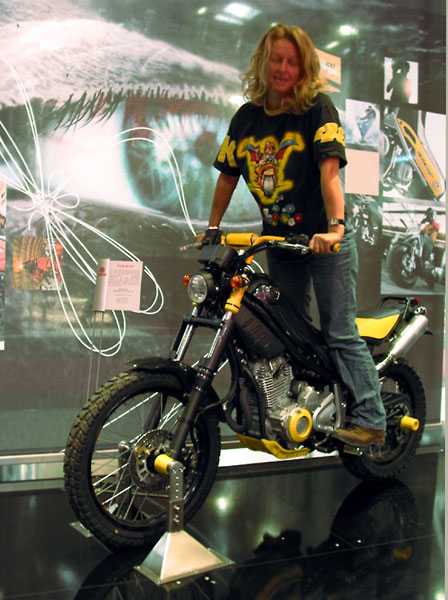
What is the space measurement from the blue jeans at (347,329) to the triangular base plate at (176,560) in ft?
3.02

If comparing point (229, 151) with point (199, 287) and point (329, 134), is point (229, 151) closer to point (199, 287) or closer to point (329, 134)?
point (329, 134)

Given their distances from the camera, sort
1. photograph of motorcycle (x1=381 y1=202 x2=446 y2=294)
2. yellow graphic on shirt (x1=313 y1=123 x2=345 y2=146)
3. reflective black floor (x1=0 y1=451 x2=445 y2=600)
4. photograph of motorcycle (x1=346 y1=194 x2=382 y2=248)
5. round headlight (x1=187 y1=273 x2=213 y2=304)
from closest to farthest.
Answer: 1. reflective black floor (x1=0 y1=451 x2=445 y2=600)
2. round headlight (x1=187 y1=273 x2=213 y2=304)
3. yellow graphic on shirt (x1=313 y1=123 x2=345 y2=146)
4. photograph of motorcycle (x1=346 y1=194 x2=382 y2=248)
5. photograph of motorcycle (x1=381 y1=202 x2=446 y2=294)

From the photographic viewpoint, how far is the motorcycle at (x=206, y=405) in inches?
79.7

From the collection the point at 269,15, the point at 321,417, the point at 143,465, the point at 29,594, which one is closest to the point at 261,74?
the point at 269,15

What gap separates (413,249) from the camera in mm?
3863

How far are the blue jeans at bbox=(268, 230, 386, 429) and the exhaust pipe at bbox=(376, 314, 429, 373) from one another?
10.3 inches

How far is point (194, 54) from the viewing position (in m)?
3.16

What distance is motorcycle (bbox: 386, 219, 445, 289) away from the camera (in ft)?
12.4

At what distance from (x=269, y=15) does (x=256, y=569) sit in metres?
2.85

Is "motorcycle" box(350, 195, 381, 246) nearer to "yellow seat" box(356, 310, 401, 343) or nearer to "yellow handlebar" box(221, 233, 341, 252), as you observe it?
"yellow seat" box(356, 310, 401, 343)

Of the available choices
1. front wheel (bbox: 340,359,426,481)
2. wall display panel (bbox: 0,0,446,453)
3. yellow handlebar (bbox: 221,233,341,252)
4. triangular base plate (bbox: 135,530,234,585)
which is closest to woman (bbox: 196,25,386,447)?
yellow handlebar (bbox: 221,233,341,252)

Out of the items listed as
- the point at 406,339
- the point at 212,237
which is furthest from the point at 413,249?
Result: the point at 212,237

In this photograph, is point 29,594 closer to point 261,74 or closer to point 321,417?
point 321,417

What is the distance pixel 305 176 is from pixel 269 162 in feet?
0.52
